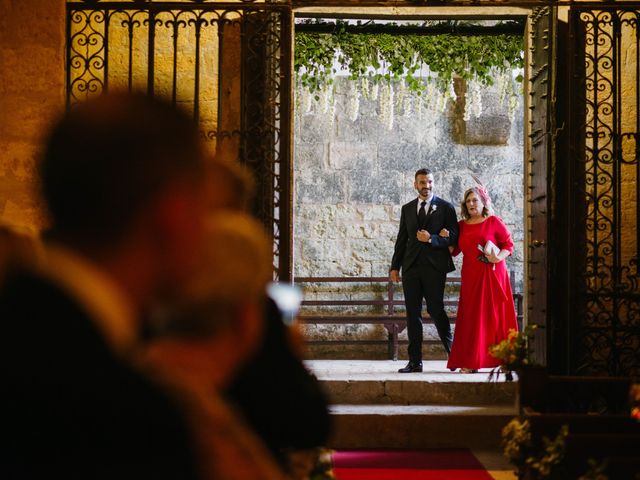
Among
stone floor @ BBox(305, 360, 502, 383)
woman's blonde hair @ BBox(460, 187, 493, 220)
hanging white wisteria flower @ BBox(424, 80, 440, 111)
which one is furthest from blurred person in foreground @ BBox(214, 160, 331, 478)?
hanging white wisteria flower @ BBox(424, 80, 440, 111)

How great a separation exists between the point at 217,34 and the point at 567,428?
138 inches

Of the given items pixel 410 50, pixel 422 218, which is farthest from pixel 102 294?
pixel 410 50

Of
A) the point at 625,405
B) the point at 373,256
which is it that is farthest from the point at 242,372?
the point at 373,256

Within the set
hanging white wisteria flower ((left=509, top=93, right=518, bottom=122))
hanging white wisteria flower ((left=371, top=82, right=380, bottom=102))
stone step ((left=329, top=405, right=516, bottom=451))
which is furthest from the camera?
Result: hanging white wisteria flower ((left=371, top=82, right=380, bottom=102))

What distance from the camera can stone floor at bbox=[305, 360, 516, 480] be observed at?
5.91m

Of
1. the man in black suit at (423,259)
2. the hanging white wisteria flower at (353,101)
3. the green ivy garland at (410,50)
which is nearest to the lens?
the man in black suit at (423,259)

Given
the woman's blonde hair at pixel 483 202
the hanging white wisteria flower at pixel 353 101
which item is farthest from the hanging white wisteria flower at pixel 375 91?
the woman's blonde hair at pixel 483 202

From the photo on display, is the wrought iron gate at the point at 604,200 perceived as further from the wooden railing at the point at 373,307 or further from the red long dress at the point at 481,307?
the wooden railing at the point at 373,307

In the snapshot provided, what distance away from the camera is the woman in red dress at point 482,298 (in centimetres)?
751

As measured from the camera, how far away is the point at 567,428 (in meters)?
4.09

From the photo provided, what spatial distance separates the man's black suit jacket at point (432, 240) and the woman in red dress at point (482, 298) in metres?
0.16

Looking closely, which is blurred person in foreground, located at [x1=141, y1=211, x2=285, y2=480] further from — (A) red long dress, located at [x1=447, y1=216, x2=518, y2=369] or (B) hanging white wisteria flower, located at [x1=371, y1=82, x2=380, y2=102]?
(B) hanging white wisteria flower, located at [x1=371, y1=82, x2=380, y2=102]

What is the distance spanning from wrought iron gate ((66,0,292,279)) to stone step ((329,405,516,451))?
1.09 meters

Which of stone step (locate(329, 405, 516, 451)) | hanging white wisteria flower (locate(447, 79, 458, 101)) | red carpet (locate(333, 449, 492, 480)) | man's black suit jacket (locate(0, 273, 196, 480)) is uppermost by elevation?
hanging white wisteria flower (locate(447, 79, 458, 101))
